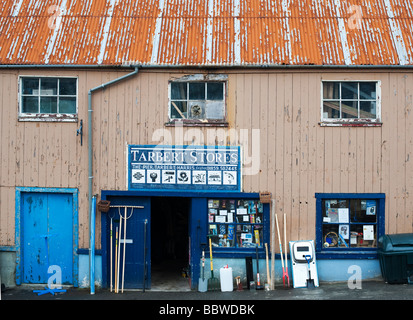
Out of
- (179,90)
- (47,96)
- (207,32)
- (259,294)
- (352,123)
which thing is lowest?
(259,294)

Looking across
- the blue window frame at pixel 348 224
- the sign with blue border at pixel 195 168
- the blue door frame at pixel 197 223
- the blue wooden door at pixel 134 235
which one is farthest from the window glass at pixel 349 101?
the blue wooden door at pixel 134 235

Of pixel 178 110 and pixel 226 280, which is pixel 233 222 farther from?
pixel 178 110

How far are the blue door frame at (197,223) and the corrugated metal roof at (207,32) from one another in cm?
303

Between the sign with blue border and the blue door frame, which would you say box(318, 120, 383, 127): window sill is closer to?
the sign with blue border

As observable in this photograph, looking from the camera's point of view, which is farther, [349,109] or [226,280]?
[349,109]

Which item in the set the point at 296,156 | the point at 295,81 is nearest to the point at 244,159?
the point at 296,156

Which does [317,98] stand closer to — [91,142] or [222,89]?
[222,89]

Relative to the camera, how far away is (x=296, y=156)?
10.6 meters

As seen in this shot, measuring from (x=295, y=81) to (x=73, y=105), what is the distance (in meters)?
5.27

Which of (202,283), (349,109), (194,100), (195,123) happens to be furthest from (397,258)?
(194,100)

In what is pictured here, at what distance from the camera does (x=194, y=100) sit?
10828 mm

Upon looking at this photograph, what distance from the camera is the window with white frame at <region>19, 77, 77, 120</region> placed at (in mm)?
10891

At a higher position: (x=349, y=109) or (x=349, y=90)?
(x=349, y=90)

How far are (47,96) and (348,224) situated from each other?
7741 millimetres
